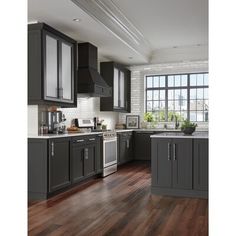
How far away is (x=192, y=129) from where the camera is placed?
4562mm

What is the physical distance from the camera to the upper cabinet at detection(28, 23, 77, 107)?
13.8 ft

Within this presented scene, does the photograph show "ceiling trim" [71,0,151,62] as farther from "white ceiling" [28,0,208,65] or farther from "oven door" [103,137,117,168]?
"oven door" [103,137,117,168]

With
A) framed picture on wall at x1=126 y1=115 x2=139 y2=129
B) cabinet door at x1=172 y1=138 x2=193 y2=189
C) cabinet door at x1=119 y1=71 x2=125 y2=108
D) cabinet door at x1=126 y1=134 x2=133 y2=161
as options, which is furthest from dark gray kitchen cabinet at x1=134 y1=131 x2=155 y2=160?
cabinet door at x1=172 y1=138 x2=193 y2=189

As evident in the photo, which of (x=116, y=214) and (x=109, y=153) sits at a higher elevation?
(x=109, y=153)

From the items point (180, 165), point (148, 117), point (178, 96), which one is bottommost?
point (180, 165)

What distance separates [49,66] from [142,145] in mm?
4114

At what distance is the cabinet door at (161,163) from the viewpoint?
4340mm

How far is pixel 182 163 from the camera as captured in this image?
14.0 ft

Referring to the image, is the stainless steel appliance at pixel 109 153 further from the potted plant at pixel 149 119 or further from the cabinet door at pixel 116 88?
the potted plant at pixel 149 119

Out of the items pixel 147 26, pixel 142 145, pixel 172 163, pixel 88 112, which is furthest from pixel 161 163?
pixel 142 145

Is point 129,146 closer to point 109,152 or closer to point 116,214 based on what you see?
point 109,152

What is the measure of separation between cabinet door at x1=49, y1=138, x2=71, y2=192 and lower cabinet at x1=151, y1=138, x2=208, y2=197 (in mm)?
1315
